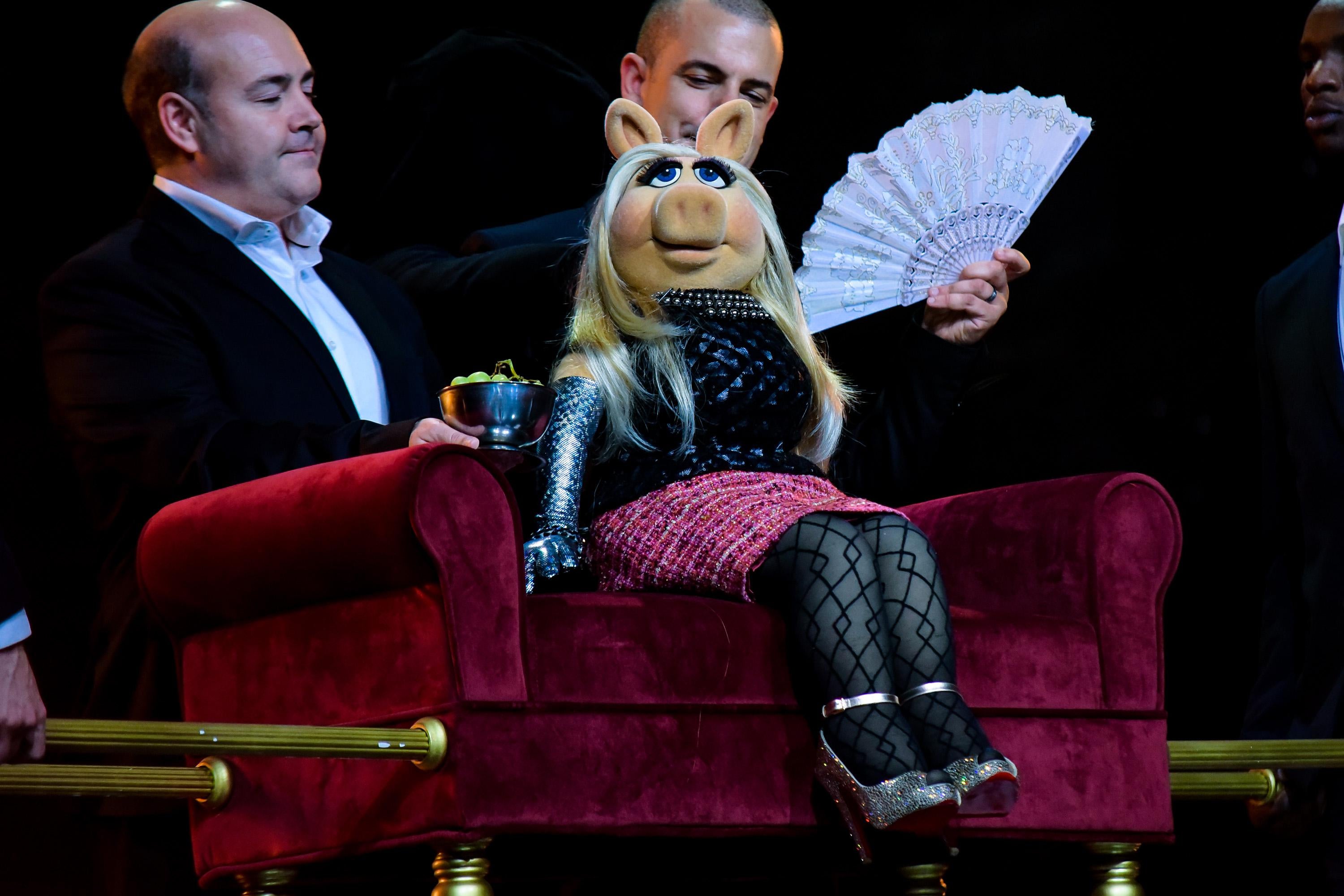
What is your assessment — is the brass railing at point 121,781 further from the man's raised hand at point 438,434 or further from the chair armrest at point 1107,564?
the chair armrest at point 1107,564

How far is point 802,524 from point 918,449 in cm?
66

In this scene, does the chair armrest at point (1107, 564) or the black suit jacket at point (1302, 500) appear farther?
the black suit jacket at point (1302, 500)

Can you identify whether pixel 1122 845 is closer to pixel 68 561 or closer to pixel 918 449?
pixel 918 449

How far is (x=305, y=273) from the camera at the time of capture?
2924 millimetres

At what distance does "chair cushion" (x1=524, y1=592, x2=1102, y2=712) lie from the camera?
6.97 ft

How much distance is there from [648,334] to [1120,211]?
4.82 feet

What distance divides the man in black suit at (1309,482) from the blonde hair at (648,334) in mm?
870

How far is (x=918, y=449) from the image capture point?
289 centimetres

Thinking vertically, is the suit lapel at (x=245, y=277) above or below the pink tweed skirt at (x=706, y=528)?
above

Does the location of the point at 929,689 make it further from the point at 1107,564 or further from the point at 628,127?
the point at 628,127

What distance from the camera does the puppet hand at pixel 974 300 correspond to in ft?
9.25

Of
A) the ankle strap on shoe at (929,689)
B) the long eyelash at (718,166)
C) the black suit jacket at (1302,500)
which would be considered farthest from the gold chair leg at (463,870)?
the black suit jacket at (1302,500)

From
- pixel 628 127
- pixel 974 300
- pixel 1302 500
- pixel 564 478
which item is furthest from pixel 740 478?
pixel 1302 500

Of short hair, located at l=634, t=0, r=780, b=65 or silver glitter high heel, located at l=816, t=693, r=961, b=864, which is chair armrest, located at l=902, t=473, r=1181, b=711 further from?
short hair, located at l=634, t=0, r=780, b=65
